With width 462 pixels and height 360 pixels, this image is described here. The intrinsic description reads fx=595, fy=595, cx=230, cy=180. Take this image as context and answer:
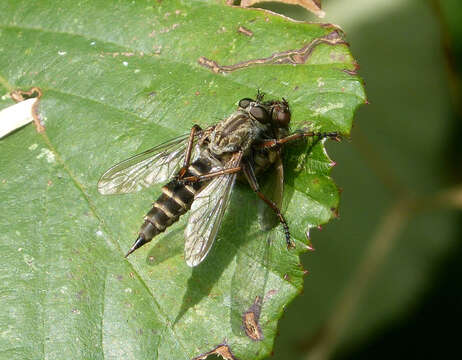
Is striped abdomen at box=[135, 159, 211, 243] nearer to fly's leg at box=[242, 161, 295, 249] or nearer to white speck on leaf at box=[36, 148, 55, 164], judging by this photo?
fly's leg at box=[242, 161, 295, 249]

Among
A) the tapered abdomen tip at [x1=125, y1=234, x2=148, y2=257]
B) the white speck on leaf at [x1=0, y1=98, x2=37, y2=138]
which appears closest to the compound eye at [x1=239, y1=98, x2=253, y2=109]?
the tapered abdomen tip at [x1=125, y1=234, x2=148, y2=257]

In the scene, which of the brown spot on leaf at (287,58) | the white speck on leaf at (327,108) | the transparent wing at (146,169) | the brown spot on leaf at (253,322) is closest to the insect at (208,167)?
the transparent wing at (146,169)

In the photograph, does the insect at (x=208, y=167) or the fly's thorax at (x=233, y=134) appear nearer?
the insect at (x=208, y=167)

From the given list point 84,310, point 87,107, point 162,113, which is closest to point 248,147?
point 162,113

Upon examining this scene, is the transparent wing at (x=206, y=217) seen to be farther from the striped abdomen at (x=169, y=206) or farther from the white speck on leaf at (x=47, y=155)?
the white speck on leaf at (x=47, y=155)

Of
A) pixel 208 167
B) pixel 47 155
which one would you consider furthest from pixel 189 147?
pixel 47 155

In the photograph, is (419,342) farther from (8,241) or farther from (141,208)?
(8,241)

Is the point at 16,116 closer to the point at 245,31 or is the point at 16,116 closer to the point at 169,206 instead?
the point at 169,206
